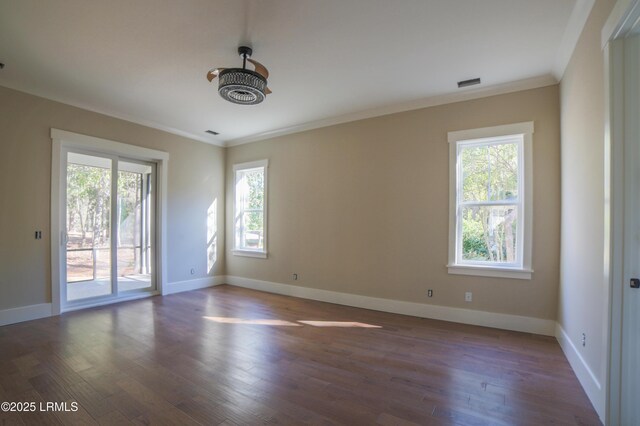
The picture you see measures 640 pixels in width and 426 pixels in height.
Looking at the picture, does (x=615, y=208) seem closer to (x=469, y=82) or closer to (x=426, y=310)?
(x=469, y=82)

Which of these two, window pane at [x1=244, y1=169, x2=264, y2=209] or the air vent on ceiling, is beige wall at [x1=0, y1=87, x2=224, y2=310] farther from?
the air vent on ceiling

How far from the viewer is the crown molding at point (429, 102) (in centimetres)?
351

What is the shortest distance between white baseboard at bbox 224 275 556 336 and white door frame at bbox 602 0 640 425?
5.75ft

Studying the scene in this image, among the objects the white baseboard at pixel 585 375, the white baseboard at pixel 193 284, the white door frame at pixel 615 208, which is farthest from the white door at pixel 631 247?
the white baseboard at pixel 193 284

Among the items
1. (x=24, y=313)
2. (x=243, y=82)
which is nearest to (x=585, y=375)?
(x=243, y=82)

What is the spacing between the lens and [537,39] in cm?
278

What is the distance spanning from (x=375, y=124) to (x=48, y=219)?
467 centimetres

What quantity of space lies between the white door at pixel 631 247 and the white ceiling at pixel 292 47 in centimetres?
94

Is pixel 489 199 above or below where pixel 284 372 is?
above

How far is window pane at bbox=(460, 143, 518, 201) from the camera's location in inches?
145

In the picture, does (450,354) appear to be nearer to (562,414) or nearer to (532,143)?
(562,414)

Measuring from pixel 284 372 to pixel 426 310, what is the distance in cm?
227

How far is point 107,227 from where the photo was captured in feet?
15.8

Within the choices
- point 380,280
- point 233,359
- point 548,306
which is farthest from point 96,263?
point 548,306
